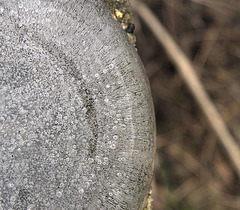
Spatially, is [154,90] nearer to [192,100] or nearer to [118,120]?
[192,100]

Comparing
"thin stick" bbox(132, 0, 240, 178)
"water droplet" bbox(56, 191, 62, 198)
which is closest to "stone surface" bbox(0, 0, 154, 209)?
"water droplet" bbox(56, 191, 62, 198)

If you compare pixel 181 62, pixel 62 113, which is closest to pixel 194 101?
pixel 181 62

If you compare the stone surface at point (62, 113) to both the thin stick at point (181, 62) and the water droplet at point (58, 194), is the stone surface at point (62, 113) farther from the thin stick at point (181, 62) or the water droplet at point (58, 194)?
the thin stick at point (181, 62)

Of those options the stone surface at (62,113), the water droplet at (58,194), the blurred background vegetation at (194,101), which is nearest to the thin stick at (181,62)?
the blurred background vegetation at (194,101)

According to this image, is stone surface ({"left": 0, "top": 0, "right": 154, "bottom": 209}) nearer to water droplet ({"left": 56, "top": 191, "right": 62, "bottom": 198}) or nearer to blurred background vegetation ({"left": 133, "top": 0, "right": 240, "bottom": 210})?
water droplet ({"left": 56, "top": 191, "right": 62, "bottom": 198})

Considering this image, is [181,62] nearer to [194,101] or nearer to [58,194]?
[194,101]

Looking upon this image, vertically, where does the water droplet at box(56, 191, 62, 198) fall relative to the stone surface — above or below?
below
